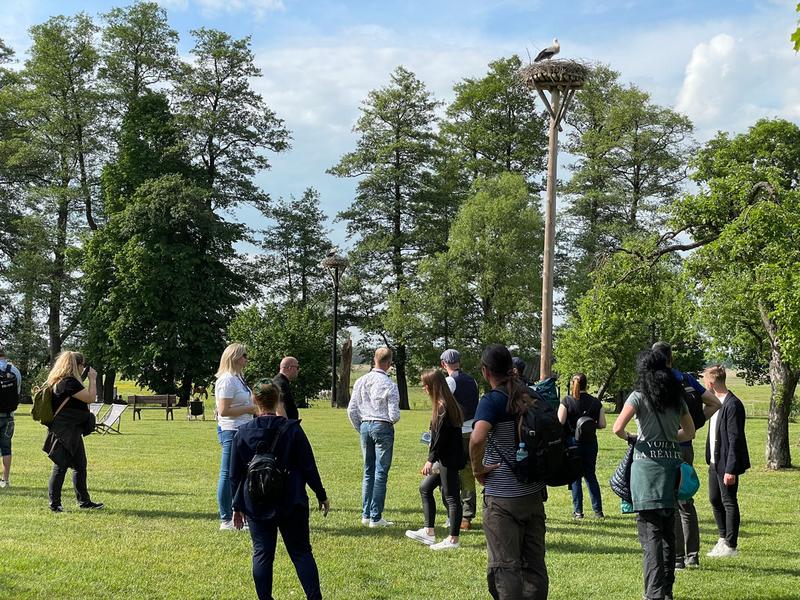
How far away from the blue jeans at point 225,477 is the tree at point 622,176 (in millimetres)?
37832

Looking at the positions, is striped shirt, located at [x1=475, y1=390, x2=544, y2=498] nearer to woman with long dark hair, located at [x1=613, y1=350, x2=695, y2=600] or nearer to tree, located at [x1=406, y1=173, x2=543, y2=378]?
woman with long dark hair, located at [x1=613, y1=350, x2=695, y2=600]

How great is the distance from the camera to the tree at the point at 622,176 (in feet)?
151

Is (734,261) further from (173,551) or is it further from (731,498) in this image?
(173,551)

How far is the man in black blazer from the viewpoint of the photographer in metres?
8.08

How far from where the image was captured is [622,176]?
155ft

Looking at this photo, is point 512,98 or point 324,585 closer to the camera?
point 324,585

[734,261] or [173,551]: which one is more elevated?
[734,261]

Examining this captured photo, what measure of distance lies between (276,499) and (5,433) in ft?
25.3

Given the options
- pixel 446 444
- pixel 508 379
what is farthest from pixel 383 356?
pixel 508 379

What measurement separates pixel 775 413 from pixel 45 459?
572 inches

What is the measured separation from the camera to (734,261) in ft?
53.3

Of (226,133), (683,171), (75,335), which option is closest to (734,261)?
(683,171)

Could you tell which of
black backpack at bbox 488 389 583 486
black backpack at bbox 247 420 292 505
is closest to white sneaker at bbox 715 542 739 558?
black backpack at bbox 488 389 583 486

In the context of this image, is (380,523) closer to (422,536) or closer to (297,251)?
(422,536)
